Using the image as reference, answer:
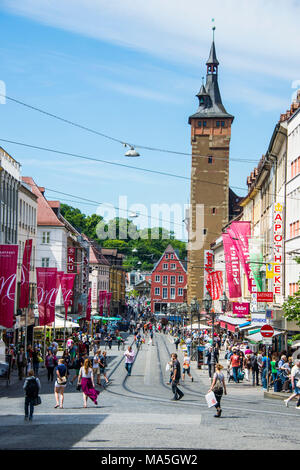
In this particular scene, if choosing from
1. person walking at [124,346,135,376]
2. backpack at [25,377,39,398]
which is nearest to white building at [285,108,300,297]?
person walking at [124,346,135,376]

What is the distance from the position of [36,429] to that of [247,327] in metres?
26.7

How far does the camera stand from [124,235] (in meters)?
174

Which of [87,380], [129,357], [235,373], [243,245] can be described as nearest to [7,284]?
[129,357]

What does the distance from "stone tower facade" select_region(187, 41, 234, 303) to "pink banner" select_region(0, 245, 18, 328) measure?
2680 inches

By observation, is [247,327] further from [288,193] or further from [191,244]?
[191,244]

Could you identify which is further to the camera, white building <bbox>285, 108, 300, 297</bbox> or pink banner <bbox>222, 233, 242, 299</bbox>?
pink banner <bbox>222, 233, 242, 299</bbox>

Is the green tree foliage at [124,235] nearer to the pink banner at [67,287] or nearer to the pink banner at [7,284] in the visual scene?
the pink banner at [67,287]

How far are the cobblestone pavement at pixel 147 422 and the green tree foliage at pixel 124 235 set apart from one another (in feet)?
357

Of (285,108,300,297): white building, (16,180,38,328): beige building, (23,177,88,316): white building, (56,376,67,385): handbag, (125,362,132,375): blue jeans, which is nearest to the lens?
(56,376,67,385): handbag

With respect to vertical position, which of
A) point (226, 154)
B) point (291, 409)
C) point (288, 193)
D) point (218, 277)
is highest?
point (226, 154)

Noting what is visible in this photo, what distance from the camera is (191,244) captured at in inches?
4193

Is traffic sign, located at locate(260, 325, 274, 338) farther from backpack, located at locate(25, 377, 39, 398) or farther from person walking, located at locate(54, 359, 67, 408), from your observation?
backpack, located at locate(25, 377, 39, 398)

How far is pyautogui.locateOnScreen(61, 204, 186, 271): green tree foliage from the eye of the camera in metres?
156
